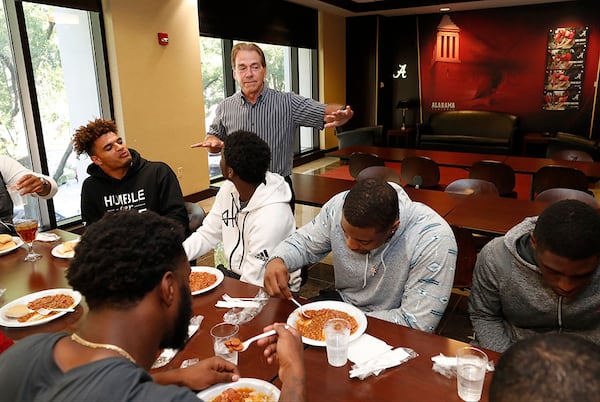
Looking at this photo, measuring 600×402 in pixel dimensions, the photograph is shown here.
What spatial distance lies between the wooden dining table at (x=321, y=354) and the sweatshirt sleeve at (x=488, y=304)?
0.37 meters

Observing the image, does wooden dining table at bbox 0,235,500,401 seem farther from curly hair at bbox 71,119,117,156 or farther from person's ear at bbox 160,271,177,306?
curly hair at bbox 71,119,117,156

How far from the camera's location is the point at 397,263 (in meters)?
1.67

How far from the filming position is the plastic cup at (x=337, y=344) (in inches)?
48.7

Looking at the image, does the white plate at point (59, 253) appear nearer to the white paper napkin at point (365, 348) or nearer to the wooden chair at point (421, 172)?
the white paper napkin at point (365, 348)

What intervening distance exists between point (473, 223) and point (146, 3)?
14.3 feet

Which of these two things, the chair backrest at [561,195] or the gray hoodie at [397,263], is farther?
the chair backrest at [561,195]

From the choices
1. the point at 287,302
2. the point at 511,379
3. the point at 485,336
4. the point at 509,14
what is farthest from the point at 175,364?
the point at 509,14

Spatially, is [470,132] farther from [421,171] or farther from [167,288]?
[167,288]

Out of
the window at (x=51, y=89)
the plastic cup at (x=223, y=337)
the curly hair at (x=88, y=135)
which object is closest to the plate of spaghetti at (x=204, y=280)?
the plastic cup at (x=223, y=337)

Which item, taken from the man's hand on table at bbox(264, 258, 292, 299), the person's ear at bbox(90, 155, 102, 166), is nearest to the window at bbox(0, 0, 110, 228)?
the person's ear at bbox(90, 155, 102, 166)

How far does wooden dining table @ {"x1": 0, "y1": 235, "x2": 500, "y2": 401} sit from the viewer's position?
1.12m

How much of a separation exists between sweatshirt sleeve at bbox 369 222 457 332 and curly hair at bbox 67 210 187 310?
0.92 m

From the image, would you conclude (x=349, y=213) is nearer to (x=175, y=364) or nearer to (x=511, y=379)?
(x=175, y=364)

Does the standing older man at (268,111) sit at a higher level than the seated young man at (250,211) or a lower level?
higher
